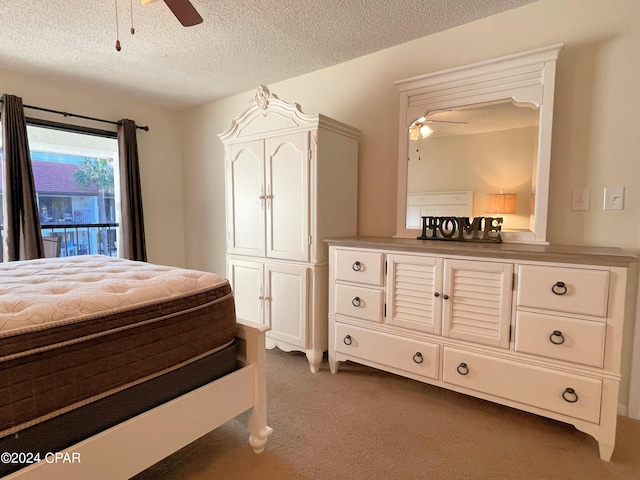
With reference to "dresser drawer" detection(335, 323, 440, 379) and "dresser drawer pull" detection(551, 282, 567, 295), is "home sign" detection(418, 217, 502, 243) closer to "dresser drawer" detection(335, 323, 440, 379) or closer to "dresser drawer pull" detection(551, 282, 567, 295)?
"dresser drawer pull" detection(551, 282, 567, 295)

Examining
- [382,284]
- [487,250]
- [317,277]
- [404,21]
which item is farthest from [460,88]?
[317,277]

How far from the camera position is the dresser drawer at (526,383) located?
1575 mm

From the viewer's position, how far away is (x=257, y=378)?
1.58 metres

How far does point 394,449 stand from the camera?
A: 164 cm

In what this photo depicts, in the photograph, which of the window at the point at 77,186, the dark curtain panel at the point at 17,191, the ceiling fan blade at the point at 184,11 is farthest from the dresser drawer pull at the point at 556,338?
the window at the point at 77,186

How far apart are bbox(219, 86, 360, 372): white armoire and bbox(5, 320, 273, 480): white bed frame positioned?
0.88 meters

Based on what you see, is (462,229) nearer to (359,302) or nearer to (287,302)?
(359,302)

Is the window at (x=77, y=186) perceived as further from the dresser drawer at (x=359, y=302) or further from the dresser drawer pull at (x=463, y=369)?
the dresser drawer pull at (x=463, y=369)

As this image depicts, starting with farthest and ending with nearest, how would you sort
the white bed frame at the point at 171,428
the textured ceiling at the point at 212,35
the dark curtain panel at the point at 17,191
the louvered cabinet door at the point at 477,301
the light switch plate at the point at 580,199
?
the dark curtain panel at the point at 17,191
the textured ceiling at the point at 212,35
the light switch plate at the point at 580,199
the louvered cabinet door at the point at 477,301
the white bed frame at the point at 171,428

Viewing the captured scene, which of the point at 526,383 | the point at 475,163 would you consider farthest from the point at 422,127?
the point at 526,383

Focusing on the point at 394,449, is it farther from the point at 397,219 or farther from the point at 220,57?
the point at 220,57

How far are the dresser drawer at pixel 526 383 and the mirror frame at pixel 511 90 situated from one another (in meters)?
0.80

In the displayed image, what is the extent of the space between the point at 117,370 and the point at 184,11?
1638mm

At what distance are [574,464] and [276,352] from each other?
199 centimetres
